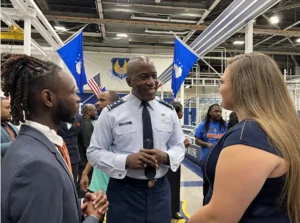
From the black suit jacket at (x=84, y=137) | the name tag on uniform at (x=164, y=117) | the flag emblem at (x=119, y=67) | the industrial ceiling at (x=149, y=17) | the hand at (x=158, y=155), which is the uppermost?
the industrial ceiling at (x=149, y=17)

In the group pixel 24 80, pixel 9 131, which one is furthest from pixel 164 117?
pixel 9 131

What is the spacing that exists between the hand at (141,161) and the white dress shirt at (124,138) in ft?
0.22

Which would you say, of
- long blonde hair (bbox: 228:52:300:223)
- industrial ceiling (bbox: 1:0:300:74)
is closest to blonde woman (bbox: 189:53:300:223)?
long blonde hair (bbox: 228:52:300:223)

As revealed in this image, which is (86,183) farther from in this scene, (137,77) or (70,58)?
(70,58)

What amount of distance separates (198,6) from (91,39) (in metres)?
6.03

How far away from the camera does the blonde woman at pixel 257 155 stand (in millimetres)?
999

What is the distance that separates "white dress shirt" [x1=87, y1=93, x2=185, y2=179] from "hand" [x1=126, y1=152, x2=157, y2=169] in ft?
0.22

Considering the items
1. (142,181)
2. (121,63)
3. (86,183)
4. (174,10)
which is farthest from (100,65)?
(142,181)

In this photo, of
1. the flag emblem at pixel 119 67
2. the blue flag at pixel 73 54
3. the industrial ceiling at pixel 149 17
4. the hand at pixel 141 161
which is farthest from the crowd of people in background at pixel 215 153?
the flag emblem at pixel 119 67

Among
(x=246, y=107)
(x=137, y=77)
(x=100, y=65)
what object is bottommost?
(x=246, y=107)

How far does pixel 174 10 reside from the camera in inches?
316

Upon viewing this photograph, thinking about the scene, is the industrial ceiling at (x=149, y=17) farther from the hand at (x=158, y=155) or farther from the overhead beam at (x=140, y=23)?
the hand at (x=158, y=155)

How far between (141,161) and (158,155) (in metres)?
0.12

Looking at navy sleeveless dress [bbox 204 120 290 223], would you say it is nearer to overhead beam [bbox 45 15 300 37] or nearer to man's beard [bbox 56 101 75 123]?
man's beard [bbox 56 101 75 123]
